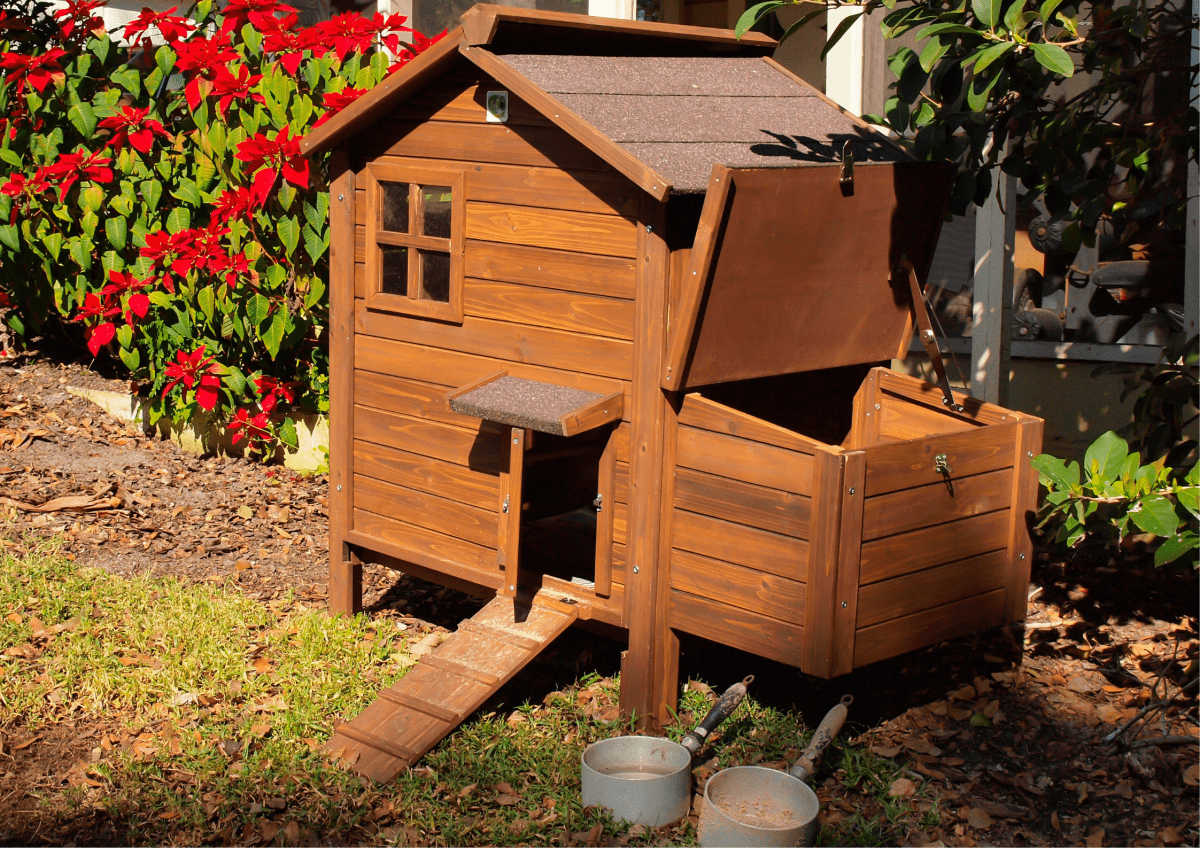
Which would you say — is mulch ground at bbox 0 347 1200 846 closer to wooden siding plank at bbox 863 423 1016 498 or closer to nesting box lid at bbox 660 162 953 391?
wooden siding plank at bbox 863 423 1016 498

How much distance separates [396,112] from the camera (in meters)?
4.54

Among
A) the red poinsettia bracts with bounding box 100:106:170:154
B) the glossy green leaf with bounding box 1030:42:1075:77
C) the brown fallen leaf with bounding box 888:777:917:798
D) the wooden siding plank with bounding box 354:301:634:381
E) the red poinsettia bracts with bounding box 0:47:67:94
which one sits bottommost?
the brown fallen leaf with bounding box 888:777:917:798

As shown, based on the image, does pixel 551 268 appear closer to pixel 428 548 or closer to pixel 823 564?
pixel 428 548

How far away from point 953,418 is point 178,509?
3829 mm

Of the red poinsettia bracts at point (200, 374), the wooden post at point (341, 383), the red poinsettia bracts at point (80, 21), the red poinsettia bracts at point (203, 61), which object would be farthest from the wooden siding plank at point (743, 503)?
the red poinsettia bracts at point (80, 21)

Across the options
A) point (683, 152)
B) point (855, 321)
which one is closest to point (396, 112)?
point (683, 152)

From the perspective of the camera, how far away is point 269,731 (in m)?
4.16

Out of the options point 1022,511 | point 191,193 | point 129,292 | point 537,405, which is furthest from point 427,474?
point 129,292

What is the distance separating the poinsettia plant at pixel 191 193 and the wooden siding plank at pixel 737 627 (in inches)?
→ 120

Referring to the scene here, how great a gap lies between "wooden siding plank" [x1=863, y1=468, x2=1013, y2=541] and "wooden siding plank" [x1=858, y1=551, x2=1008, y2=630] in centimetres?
15

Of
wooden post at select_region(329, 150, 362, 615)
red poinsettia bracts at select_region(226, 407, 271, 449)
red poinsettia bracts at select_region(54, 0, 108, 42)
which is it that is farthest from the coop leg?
red poinsettia bracts at select_region(54, 0, 108, 42)

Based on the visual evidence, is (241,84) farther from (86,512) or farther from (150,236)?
(86,512)

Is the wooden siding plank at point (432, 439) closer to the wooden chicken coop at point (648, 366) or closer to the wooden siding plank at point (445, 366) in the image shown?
the wooden chicken coop at point (648, 366)

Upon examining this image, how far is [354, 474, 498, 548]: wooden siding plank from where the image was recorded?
445 centimetres
